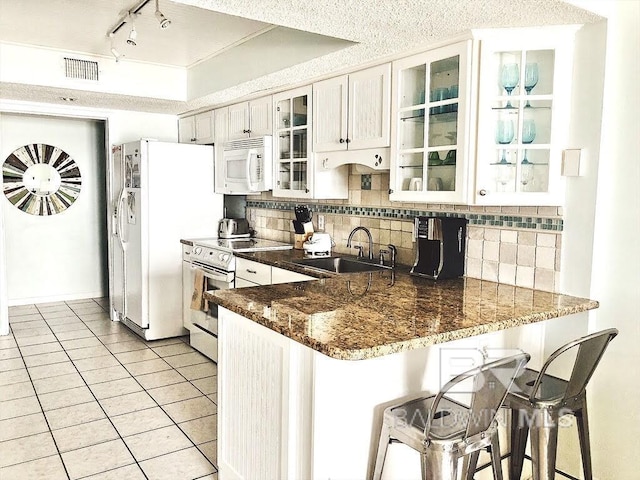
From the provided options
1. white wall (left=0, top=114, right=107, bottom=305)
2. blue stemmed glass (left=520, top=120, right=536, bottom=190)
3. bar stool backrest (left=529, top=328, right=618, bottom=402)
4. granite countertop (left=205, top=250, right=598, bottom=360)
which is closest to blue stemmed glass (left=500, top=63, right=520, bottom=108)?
blue stemmed glass (left=520, top=120, right=536, bottom=190)

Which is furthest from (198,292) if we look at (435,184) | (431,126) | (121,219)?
(431,126)

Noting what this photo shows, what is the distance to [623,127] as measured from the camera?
2.23m

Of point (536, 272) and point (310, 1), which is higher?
point (310, 1)

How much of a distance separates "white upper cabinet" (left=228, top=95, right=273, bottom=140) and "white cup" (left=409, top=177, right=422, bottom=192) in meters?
1.58

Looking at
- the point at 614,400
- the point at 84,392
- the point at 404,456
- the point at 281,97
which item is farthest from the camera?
the point at 281,97

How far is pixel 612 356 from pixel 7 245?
5.98 metres

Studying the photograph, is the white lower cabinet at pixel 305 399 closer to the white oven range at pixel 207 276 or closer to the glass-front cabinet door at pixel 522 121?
the glass-front cabinet door at pixel 522 121

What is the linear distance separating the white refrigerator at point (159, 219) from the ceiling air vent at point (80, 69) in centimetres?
63

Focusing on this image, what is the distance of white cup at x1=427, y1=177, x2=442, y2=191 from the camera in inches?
106

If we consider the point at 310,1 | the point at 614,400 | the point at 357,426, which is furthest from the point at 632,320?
the point at 310,1

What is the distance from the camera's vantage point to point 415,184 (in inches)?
111

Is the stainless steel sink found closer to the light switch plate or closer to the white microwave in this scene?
the white microwave

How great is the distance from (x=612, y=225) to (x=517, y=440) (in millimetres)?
1014

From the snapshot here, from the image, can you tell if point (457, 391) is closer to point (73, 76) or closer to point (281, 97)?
point (281, 97)
